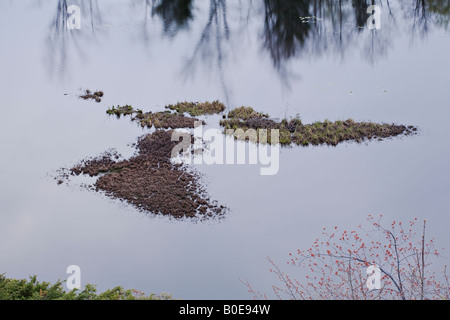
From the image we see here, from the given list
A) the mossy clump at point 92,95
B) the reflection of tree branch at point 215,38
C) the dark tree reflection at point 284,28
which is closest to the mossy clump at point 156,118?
the mossy clump at point 92,95

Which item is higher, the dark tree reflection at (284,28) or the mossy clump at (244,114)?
the dark tree reflection at (284,28)

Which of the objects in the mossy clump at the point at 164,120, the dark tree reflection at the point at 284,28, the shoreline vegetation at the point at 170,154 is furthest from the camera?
the dark tree reflection at the point at 284,28

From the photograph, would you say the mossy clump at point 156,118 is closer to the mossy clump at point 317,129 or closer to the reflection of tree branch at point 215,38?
the mossy clump at point 317,129

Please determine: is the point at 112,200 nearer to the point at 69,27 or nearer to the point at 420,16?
the point at 69,27

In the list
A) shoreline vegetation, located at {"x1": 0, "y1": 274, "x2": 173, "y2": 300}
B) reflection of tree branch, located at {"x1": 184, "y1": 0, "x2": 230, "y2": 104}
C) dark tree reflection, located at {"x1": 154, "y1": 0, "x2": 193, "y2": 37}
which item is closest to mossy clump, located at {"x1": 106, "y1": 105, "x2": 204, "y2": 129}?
reflection of tree branch, located at {"x1": 184, "y1": 0, "x2": 230, "y2": 104}

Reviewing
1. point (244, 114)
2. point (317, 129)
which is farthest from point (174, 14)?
point (317, 129)

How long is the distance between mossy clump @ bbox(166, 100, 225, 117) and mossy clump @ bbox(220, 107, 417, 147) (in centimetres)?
71

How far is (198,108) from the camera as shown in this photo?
46.3 feet

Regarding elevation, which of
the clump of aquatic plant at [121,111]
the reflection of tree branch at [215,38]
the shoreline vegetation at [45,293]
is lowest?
the shoreline vegetation at [45,293]

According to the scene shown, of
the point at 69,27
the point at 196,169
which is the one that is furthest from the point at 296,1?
the point at 196,169

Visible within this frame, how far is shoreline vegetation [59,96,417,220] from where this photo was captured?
9969mm

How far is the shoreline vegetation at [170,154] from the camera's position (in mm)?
9969

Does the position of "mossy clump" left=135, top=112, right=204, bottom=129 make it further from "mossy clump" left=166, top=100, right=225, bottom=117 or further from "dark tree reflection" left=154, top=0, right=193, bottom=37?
"dark tree reflection" left=154, top=0, right=193, bottom=37

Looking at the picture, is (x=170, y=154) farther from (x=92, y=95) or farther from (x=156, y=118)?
(x=92, y=95)
